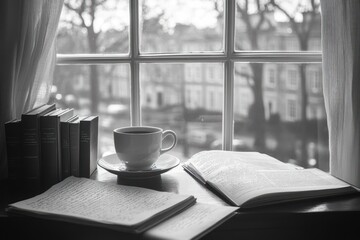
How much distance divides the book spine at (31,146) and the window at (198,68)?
397 millimetres

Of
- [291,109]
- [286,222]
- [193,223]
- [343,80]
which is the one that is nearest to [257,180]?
[286,222]

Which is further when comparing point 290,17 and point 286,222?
point 290,17

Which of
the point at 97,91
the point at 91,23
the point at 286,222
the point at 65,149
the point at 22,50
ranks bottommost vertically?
the point at 286,222

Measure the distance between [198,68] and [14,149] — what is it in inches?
24.3

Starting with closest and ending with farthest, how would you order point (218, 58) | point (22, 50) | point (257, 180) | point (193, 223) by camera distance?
1. point (193, 223)
2. point (257, 180)
3. point (22, 50)
4. point (218, 58)

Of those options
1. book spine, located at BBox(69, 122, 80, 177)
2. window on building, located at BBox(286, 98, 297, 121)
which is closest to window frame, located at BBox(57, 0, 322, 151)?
window on building, located at BBox(286, 98, 297, 121)

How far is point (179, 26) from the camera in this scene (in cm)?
133

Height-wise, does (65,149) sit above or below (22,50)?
below

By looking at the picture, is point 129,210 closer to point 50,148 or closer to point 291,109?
point 50,148

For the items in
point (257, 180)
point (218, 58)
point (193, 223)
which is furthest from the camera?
point (218, 58)

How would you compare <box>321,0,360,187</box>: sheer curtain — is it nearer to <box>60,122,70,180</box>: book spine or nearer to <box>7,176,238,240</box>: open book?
<box>7,176,238,240</box>: open book

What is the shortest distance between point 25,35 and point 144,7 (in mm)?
403

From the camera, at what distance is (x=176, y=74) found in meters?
1.34

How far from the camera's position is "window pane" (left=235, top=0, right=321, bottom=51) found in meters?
1.30
